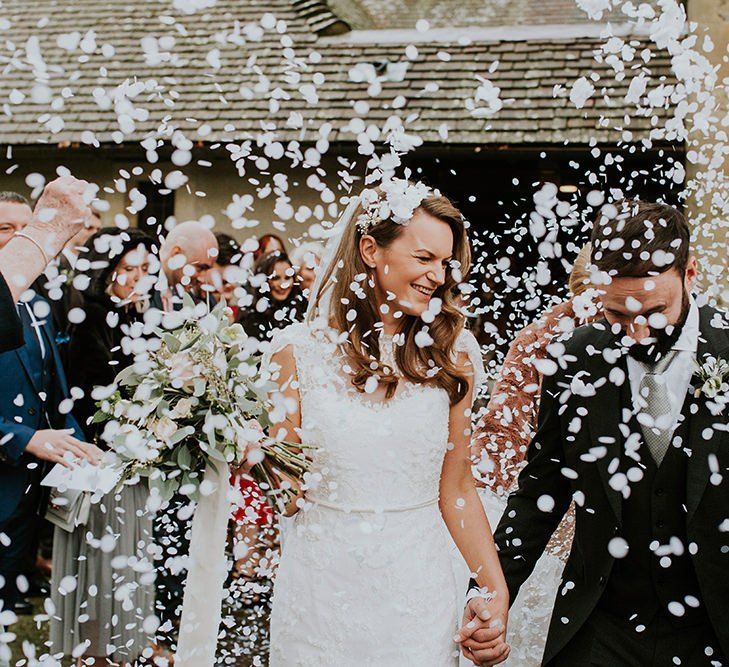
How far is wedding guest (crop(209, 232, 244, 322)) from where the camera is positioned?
7.48 m

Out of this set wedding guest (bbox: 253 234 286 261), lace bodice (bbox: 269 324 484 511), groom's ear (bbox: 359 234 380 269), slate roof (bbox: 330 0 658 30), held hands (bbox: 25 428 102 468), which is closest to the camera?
lace bodice (bbox: 269 324 484 511)

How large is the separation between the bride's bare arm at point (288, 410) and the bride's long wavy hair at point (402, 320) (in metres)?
0.20

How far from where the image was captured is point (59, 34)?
14.3 metres

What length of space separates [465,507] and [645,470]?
2.06 feet

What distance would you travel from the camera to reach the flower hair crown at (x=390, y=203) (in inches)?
134

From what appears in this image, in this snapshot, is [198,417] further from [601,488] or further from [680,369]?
[680,369]

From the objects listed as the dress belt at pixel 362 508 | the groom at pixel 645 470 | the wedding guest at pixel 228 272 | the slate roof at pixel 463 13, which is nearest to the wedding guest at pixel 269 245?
the wedding guest at pixel 228 272

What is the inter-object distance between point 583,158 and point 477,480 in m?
7.26

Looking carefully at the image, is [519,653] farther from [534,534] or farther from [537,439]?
[537,439]

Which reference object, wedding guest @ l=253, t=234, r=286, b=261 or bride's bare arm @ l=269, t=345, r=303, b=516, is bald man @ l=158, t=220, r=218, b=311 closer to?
wedding guest @ l=253, t=234, r=286, b=261

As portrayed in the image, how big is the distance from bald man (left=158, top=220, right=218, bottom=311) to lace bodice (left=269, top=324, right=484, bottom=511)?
269 cm

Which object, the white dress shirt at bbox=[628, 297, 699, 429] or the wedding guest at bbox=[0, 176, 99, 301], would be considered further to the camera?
the white dress shirt at bbox=[628, 297, 699, 429]

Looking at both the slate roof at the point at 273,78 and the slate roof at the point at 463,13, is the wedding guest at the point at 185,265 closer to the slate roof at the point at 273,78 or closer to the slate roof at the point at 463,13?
the slate roof at the point at 273,78

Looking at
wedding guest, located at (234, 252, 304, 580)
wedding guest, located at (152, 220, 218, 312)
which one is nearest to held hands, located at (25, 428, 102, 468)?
wedding guest, located at (152, 220, 218, 312)
